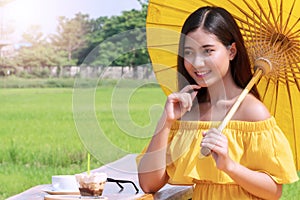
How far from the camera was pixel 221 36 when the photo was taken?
2.96 metres

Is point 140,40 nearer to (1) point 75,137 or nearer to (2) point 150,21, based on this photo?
(2) point 150,21

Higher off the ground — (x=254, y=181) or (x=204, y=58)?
(x=204, y=58)

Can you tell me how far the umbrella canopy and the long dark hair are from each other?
175 mm

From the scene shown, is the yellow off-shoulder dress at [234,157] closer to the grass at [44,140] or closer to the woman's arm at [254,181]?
the woman's arm at [254,181]

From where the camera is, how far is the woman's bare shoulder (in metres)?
2.91

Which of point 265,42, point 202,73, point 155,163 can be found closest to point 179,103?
point 202,73

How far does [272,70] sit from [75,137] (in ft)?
20.8

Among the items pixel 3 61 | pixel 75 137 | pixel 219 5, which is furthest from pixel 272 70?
pixel 3 61

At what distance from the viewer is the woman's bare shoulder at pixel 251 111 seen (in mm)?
2914

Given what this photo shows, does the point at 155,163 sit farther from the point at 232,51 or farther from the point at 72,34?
the point at 72,34

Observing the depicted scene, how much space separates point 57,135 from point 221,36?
22.8ft

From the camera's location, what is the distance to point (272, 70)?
→ 3207 millimetres

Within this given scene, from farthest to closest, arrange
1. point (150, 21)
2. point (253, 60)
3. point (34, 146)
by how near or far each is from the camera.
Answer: point (34, 146) → point (150, 21) → point (253, 60)

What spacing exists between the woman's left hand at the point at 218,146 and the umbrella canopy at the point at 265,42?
0.55 metres
